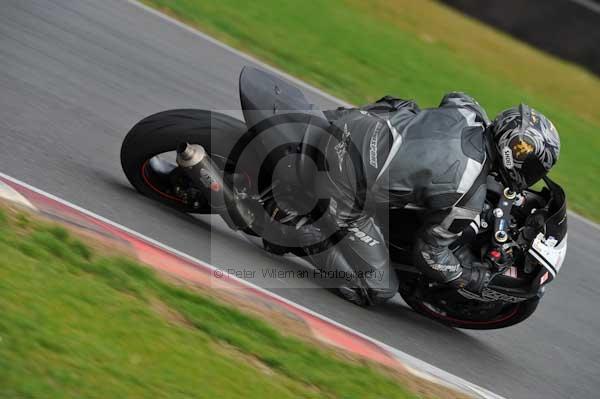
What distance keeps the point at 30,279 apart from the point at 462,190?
2396 mm

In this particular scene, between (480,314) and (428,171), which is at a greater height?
(428,171)

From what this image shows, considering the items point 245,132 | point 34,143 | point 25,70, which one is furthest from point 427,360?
point 25,70

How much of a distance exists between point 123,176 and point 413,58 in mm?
6395

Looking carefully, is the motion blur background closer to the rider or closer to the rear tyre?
the rider

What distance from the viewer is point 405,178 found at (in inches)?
203

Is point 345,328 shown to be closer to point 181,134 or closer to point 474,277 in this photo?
point 474,277

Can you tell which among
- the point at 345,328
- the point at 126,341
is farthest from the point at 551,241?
the point at 126,341

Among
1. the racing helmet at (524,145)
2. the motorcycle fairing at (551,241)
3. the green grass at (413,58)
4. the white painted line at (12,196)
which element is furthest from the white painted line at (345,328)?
the green grass at (413,58)

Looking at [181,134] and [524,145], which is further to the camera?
[181,134]

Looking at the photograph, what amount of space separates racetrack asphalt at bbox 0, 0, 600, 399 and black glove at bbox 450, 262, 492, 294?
1.62 ft

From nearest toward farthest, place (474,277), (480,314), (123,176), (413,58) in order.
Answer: (474,277), (480,314), (123,176), (413,58)

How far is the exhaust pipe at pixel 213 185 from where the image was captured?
5.44 metres

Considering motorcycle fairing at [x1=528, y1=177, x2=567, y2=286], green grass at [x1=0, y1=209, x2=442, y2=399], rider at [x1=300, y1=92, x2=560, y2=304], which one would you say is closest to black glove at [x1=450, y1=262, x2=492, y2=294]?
rider at [x1=300, y1=92, x2=560, y2=304]

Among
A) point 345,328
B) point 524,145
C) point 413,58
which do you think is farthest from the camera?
point 413,58
